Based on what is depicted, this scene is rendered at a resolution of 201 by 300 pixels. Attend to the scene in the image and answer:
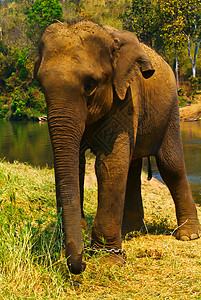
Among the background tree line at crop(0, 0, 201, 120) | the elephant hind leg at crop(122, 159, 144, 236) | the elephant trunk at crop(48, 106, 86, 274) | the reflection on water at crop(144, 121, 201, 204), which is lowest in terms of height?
the reflection on water at crop(144, 121, 201, 204)

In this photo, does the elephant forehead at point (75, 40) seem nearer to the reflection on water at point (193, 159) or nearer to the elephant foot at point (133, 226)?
the elephant foot at point (133, 226)

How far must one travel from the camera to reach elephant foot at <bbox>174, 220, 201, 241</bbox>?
5301mm

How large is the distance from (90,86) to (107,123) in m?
0.59

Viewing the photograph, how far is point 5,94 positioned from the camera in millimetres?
45844

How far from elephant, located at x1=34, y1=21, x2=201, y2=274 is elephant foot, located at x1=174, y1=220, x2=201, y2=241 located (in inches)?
0.5

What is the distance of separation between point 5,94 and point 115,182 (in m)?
43.5

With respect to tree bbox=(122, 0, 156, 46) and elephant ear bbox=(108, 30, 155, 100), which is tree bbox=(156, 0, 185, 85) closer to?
tree bbox=(122, 0, 156, 46)

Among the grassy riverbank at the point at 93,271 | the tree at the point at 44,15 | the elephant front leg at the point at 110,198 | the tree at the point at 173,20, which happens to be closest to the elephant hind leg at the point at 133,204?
the grassy riverbank at the point at 93,271

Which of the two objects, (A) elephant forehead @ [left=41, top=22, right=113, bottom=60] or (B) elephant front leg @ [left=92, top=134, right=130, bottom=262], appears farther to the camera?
(B) elephant front leg @ [left=92, top=134, right=130, bottom=262]

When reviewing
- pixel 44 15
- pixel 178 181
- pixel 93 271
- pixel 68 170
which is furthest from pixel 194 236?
pixel 44 15

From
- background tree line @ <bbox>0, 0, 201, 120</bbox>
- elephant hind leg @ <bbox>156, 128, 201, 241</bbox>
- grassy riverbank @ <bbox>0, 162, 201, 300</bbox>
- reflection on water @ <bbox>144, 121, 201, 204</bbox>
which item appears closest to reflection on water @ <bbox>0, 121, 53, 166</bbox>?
reflection on water @ <bbox>144, 121, 201, 204</bbox>

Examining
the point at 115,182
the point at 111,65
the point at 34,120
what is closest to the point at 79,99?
the point at 111,65

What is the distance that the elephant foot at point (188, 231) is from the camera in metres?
5.30

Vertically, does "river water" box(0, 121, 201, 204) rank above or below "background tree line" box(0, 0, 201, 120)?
below
